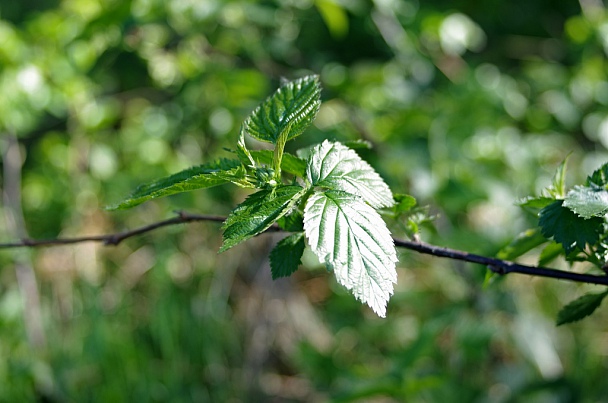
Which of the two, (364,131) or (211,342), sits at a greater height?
(364,131)

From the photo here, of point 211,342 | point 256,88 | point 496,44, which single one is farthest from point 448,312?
point 496,44

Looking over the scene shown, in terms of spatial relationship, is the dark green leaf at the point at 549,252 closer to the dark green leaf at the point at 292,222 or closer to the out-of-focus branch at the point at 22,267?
the dark green leaf at the point at 292,222

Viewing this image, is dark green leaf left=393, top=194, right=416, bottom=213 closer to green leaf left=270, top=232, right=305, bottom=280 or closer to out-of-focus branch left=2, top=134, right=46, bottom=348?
green leaf left=270, top=232, right=305, bottom=280

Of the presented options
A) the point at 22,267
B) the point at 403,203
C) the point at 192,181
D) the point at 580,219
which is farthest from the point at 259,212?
the point at 22,267

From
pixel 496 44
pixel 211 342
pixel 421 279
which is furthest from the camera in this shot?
pixel 496 44

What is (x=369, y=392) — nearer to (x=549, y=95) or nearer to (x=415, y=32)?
(x=415, y=32)

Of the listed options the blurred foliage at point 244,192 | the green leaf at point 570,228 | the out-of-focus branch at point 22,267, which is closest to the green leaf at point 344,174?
the green leaf at point 570,228

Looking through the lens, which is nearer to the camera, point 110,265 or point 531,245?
point 531,245
